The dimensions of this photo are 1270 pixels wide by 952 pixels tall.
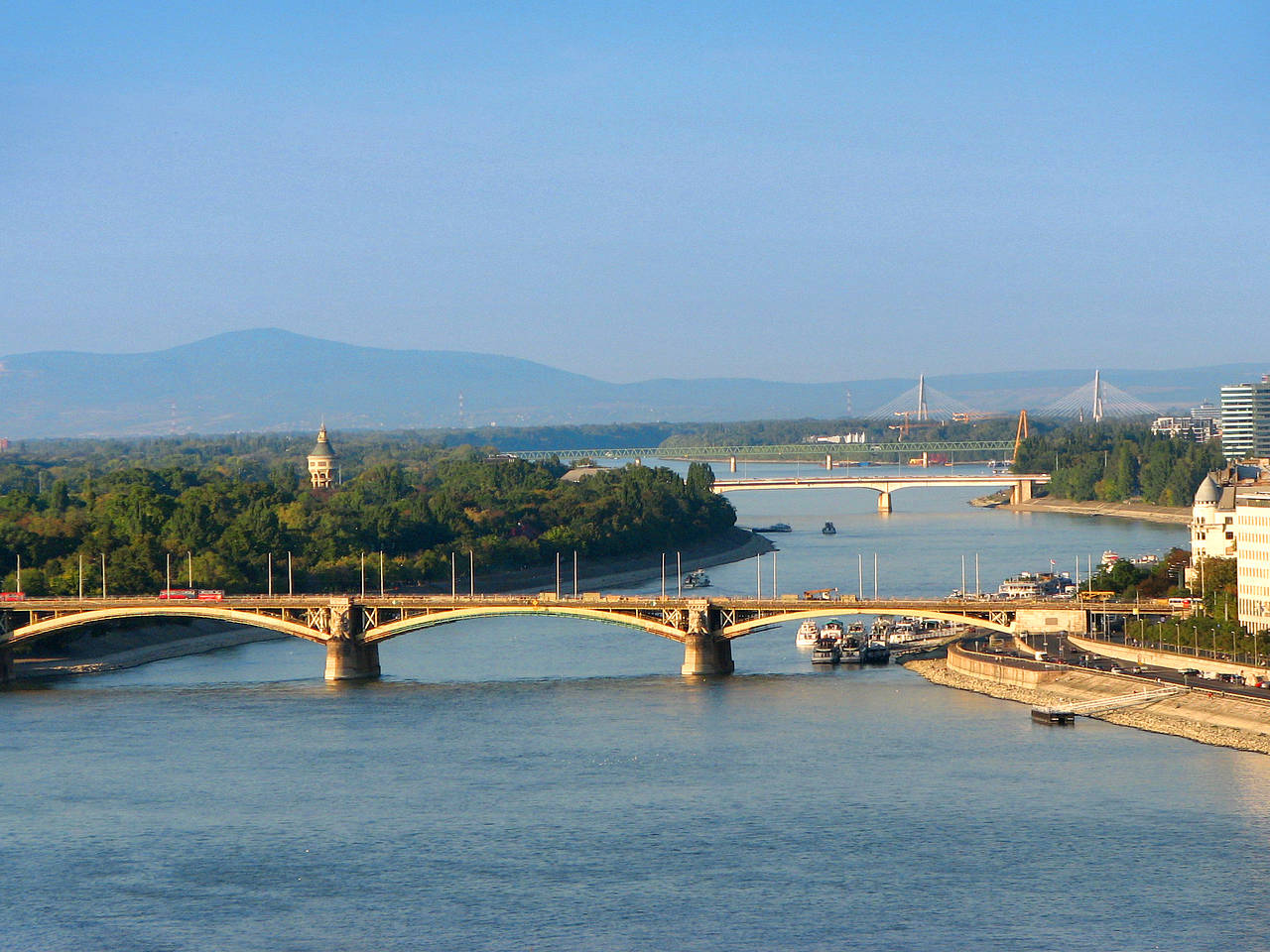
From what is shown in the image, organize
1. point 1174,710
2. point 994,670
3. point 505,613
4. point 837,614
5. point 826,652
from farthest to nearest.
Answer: point 826,652
point 505,613
point 837,614
point 994,670
point 1174,710

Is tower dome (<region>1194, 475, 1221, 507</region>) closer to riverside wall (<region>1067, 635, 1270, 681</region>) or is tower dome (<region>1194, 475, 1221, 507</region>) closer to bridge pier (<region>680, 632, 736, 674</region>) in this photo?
riverside wall (<region>1067, 635, 1270, 681</region>)

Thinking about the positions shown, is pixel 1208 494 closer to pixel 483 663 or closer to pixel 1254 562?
pixel 1254 562

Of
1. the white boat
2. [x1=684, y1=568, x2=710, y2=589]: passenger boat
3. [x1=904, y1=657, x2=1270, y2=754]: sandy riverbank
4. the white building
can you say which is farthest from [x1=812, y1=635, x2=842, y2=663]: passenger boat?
[x1=684, y1=568, x2=710, y2=589]: passenger boat

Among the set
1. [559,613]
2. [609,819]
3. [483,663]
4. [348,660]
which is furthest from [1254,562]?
[609,819]

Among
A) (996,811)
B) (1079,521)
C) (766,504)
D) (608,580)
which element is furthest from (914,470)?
(996,811)

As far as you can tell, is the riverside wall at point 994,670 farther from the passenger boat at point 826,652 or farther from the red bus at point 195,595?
the red bus at point 195,595

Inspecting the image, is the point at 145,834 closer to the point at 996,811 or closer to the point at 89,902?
the point at 89,902
